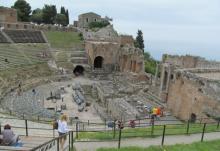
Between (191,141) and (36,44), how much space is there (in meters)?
46.1

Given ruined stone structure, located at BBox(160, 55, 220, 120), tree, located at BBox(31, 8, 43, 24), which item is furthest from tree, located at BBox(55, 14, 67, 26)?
ruined stone structure, located at BBox(160, 55, 220, 120)

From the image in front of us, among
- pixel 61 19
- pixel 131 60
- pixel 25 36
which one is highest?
pixel 61 19

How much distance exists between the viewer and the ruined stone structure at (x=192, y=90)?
88.8 feet

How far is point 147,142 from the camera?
47.5ft

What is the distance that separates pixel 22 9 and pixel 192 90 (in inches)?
2377

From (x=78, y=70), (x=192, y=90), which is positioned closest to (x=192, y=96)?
(x=192, y=90)

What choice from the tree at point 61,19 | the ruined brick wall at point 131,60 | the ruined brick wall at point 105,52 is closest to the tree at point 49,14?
the tree at point 61,19

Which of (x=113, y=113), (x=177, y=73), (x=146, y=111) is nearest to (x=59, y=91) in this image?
(x=113, y=113)

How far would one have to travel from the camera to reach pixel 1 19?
65438 millimetres

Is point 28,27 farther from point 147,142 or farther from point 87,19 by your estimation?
point 147,142

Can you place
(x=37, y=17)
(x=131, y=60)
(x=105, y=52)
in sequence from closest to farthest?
(x=131, y=60) → (x=105, y=52) → (x=37, y=17)

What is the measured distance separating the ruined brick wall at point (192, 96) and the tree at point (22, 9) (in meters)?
54.2

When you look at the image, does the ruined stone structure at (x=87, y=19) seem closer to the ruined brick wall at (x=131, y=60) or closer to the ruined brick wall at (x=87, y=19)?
the ruined brick wall at (x=87, y=19)

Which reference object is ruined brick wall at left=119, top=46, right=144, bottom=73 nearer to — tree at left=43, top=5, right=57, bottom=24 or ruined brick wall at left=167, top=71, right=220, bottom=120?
ruined brick wall at left=167, top=71, right=220, bottom=120
